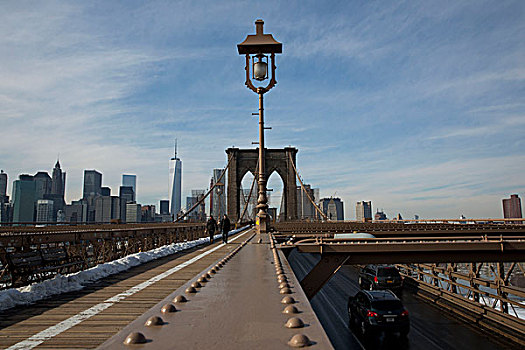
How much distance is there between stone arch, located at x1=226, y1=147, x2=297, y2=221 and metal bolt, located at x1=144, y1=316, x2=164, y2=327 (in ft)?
236

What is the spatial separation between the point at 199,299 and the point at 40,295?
3.21 meters

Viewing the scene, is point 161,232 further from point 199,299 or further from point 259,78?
point 199,299

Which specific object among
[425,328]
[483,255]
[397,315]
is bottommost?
[425,328]

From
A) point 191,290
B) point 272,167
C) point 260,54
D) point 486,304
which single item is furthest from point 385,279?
point 272,167

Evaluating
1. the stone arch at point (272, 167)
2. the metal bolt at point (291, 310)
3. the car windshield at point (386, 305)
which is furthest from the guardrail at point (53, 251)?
the stone arch at point (272, 167)

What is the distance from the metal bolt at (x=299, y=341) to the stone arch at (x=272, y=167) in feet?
238

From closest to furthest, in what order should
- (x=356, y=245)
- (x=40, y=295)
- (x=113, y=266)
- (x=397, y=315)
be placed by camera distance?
(x=40, y=295) → (x=113, y=266) → (x=356, y=245) → (x=397, y=315)

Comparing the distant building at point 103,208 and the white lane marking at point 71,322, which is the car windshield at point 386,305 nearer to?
the white lane marking at point 71,322

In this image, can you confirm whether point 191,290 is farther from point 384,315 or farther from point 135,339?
point 384,315

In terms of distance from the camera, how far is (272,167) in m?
76.8

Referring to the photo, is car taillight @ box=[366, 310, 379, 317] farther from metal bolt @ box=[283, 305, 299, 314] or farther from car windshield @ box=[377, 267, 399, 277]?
metal bolt @ box=[283, 305, 299, 314]

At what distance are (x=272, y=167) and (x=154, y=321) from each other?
74548 mm

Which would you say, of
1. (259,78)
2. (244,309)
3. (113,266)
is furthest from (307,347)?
(259,78)

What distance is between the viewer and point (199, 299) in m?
3.37
